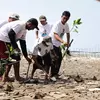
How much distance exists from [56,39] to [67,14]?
0.65m

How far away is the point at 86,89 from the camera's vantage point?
6836 millimetres

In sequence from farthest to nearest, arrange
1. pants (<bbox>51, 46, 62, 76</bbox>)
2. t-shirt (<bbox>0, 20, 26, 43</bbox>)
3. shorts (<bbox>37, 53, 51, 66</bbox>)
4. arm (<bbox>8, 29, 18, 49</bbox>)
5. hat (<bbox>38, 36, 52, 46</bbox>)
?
1. pants (<bbox>51, 46, 62, 76</bbox>)
2. shorts (<bbox>37, 53, 51, 66</bbox>)
3. hat (<bbox>38, 36, 52, 46</bbox>)
4. t-shirt (<bbox>0, 20, 26, 43</bbox>)
5. arm (<bbox>8, 29, 18, 49</bbox>)

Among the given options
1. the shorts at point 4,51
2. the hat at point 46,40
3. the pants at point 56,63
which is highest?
the hat at point 46,40

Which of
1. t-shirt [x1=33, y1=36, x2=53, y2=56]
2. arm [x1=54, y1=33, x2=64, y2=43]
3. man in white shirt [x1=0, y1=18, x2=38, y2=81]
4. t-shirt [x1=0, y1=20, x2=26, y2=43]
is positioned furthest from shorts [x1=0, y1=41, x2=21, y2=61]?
arm [x1=54, y1=33, x2=64, y2=43]

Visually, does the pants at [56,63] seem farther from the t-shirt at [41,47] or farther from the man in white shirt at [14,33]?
the man in white shirt at [14,33]

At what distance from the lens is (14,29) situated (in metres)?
7.56

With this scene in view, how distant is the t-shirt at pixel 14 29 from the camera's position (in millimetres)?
7586

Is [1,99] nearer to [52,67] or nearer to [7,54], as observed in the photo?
[7,54]

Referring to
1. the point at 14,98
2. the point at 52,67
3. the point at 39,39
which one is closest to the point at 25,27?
the point at 39,39

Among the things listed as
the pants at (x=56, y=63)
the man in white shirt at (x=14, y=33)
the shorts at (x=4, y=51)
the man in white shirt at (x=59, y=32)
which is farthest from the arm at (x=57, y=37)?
the shorts at (x=4, y=51)

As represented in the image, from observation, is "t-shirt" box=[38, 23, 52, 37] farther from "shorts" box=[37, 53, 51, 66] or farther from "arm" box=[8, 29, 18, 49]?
"arm" box=[8, 29, 18, 49]

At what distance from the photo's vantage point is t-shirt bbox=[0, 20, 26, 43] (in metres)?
7.59

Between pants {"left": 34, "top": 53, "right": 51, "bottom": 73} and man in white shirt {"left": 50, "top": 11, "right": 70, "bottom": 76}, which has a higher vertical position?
man in white shirt {"left": 50, "top": 11, "right": 70, "bottom": 76}

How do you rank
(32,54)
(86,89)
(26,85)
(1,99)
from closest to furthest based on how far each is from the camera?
(1,99)
(86,89)
(26,85)
(32,54)
